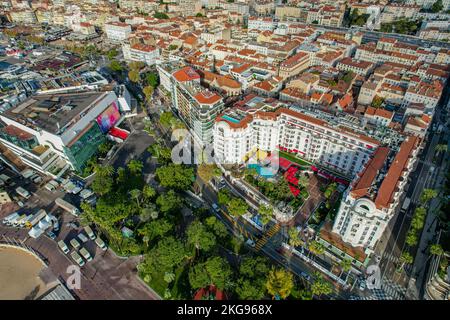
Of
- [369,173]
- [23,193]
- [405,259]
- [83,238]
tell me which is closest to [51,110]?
[23,193]

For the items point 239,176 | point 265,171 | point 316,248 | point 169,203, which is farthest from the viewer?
point 265,171

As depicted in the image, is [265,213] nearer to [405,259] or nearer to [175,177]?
[175,177]

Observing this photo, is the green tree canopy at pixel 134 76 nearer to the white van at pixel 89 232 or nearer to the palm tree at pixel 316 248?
the white van at pixel 89 232

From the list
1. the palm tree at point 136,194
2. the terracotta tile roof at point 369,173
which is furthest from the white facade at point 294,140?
the palm tree at point 136,194

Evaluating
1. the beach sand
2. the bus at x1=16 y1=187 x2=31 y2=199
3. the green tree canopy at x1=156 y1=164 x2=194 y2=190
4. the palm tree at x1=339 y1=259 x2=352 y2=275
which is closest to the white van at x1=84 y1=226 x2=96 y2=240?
the beach sand

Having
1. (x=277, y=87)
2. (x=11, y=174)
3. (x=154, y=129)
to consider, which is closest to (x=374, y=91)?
(x=277, y=87)

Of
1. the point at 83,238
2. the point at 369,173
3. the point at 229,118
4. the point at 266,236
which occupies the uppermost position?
the point at 229,118
